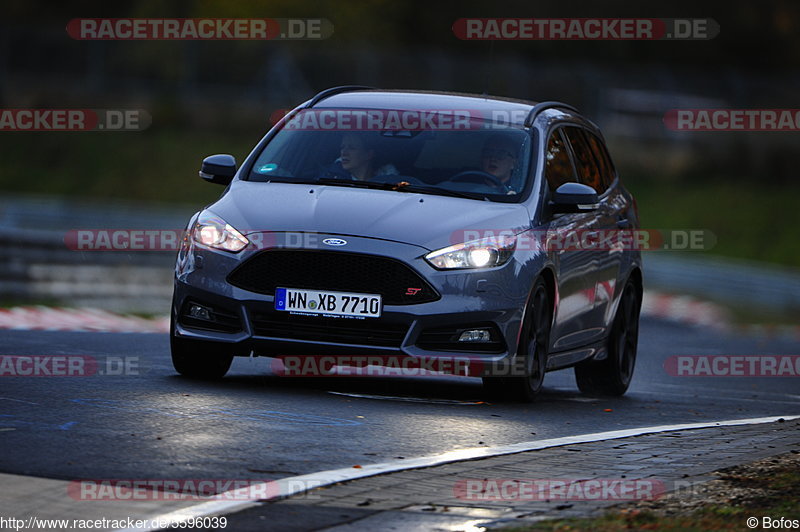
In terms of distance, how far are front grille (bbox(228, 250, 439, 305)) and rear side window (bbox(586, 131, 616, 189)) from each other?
3379mm

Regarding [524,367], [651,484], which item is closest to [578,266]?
[524,367]

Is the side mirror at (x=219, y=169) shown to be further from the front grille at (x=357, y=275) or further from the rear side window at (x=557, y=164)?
the rear side window at (x=557, y=164)

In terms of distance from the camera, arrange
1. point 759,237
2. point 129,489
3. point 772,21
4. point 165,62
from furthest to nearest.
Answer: point 772,21, point 165,62, point 759,237, point 129,489

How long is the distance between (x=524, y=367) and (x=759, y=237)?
33874 mm

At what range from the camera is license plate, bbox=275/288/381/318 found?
9969 mm

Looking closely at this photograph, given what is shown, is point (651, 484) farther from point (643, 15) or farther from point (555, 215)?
point (643, 15)

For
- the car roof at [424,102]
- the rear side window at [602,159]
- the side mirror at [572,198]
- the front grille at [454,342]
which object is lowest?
the front grille at [454,342]

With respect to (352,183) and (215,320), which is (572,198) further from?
(215,320)

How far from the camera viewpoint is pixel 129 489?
6.66m

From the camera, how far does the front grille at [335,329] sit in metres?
9.99

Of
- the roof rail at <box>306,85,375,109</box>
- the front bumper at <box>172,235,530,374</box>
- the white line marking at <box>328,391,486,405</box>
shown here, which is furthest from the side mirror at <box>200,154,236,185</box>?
the white line marking at <box>328,391,486,405</box>

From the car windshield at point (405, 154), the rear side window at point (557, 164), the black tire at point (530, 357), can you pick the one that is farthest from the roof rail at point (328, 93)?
the black tire at point (530, 357)

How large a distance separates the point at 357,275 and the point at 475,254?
726 mm

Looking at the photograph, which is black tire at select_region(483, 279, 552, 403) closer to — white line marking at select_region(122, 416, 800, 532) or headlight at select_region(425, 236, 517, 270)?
headlight at select_region(425, 236, 517, 270)
